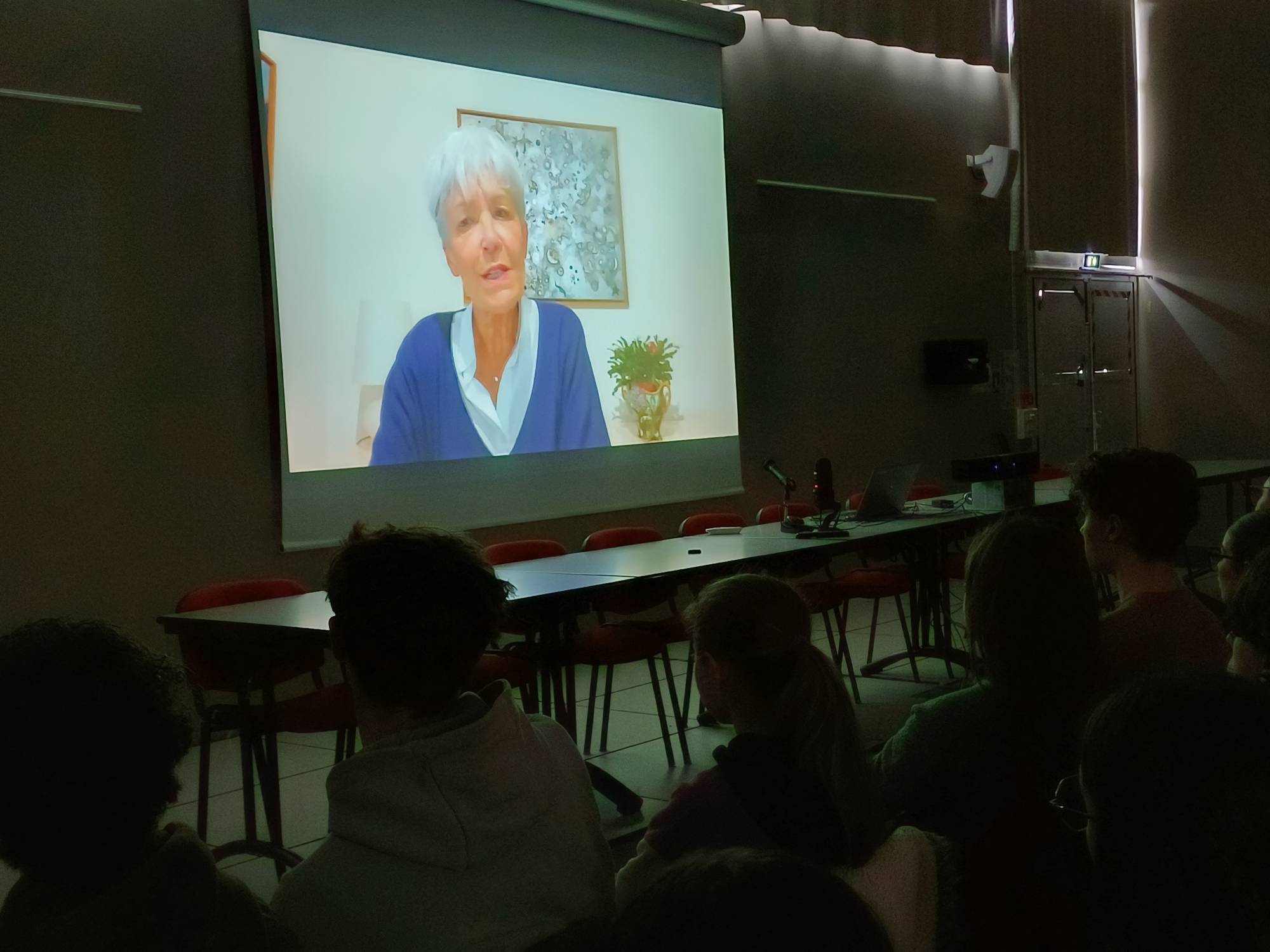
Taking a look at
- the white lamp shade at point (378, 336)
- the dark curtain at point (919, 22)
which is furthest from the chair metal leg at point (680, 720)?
the dark curtain at point (919, 22)

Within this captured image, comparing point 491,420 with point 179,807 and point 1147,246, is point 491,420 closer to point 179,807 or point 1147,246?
point 179,807

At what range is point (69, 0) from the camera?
432 centimetres

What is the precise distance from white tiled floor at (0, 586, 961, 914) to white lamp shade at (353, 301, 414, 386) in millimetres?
1530

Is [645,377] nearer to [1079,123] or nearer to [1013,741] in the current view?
[1013,741]

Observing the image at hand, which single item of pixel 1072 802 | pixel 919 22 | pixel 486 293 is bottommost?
pixel 1072 802

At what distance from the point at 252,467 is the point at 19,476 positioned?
90 centimetres

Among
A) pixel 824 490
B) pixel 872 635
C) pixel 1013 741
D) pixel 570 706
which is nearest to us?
pixel 1013 741

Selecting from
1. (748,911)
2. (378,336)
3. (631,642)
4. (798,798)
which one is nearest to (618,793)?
(631,642)

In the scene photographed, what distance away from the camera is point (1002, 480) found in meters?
4.95

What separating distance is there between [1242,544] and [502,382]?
381 cm

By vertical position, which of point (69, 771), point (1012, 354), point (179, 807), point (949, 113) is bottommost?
point (179, 807)

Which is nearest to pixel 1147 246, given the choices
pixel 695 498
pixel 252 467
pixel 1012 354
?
pixel 1012 354

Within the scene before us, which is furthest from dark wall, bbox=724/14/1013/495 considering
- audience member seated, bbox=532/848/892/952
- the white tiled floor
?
audience member seated, bbox=532/848/892/952

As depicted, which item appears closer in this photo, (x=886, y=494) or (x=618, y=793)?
(x=618, y=793)
